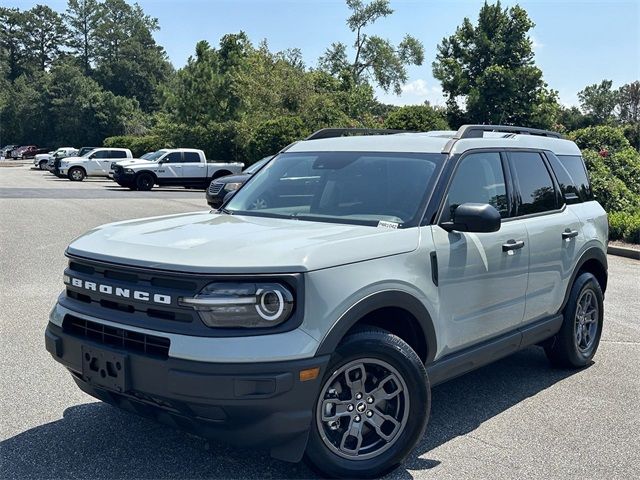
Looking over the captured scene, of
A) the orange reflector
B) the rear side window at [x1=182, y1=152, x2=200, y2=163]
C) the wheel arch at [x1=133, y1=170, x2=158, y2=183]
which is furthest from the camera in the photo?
the rear side window at [x1=182, y1=152, x2=200, y2=163]

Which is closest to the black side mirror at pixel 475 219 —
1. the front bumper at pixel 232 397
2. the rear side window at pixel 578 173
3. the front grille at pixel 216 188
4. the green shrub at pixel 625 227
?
the front bumper at pixel 232 397

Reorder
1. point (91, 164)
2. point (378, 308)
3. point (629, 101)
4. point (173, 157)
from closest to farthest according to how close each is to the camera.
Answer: point (378, 308) → point (173, 157) → point (91, 164) → point (629, 101)

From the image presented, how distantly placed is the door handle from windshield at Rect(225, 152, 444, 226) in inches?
28.6

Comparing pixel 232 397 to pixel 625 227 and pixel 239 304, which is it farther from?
pixel 625 227

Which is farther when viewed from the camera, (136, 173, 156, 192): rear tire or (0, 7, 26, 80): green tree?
(0, 7, 26, 80): green tree

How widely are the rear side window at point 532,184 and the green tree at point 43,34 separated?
373 ft

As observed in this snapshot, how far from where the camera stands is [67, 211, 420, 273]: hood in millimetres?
3197

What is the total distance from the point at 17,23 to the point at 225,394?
393ft

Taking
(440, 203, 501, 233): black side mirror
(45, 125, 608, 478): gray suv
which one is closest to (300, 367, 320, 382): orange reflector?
(45, 125, 608, 478): gray suv

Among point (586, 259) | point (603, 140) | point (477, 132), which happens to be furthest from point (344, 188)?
point (603, 140)

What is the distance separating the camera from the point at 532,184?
16.8 ft

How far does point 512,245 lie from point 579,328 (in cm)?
155

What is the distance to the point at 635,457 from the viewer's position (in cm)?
393

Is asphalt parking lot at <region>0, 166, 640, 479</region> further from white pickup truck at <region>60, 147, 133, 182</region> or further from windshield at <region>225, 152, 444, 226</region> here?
white pickup truck at <region>60, 147, 133, 182</region>
